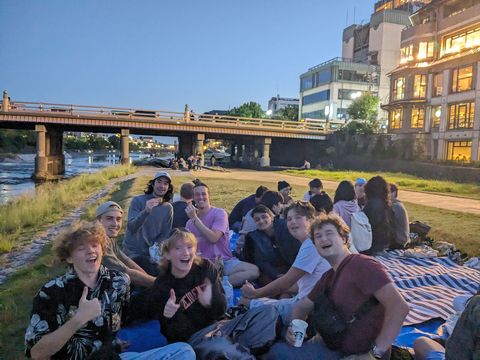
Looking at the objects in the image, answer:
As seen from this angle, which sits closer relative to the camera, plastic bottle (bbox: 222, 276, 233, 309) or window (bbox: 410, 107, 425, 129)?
plastic bottle (bbox: 222, 276, 233, 309)

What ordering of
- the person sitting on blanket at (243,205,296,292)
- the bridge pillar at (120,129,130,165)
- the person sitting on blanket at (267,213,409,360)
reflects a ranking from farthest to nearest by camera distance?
the bridge pillar at (120,129,130,165), the person sitting on blanket at (243,205,296,292), the person sitting on blanket at (267,213,409,360)

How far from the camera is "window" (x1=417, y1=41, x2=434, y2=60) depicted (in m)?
34.5

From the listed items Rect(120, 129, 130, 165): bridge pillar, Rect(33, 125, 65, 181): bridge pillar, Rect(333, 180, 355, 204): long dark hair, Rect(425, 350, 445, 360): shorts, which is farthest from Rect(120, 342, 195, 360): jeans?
Rect(120, 129, 130, 165): bridge pillar

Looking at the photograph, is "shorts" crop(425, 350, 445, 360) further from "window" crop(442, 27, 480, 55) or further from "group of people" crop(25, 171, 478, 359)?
"window" crop(442, 27, 480, 55)

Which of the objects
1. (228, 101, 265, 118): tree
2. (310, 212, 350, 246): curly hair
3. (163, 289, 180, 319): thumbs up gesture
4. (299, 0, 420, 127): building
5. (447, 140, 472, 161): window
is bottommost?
(163, 289, 180, 319): thumbs up gesture

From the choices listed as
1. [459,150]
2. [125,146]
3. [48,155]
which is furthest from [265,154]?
[48,155]

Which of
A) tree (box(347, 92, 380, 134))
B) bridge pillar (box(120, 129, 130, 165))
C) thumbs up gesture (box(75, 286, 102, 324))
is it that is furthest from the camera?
tree (box(347, 92, 380, 134))

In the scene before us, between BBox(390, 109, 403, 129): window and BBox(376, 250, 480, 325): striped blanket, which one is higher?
BBox(390, 109, 403, 129): window

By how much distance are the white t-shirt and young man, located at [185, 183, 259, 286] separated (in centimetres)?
135

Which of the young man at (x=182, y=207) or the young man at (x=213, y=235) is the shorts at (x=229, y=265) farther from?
the young man at (x=182, y=207)

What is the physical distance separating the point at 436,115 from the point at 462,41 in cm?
597

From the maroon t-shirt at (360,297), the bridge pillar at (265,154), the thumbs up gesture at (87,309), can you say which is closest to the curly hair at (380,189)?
the maroon t-shirt at (360,297)

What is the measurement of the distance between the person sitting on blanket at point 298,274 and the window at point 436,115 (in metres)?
32.7

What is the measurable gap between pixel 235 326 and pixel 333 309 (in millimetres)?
867
